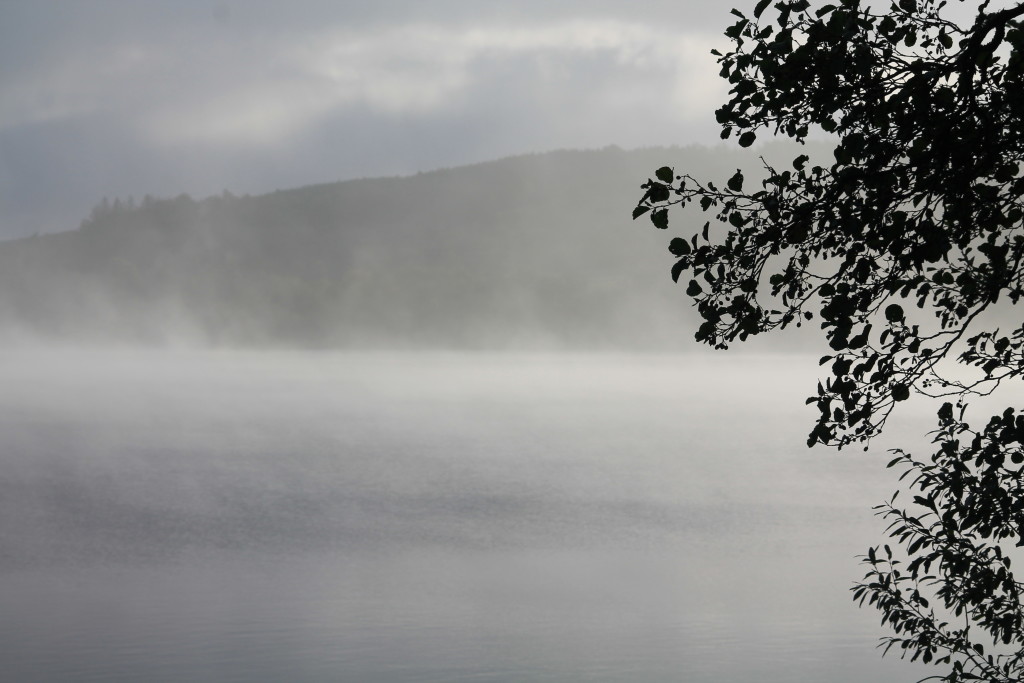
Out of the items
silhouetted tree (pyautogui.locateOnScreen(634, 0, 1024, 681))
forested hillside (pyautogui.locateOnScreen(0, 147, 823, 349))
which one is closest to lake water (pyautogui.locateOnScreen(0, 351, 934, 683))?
silhouetted tree (pyautogui.locateOnScreen(634, 0, 1024, 681))

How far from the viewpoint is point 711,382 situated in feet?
270

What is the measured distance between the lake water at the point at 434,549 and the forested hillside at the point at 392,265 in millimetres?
70871

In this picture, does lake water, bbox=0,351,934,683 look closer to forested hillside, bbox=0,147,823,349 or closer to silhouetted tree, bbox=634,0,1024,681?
silhouetted tree, bbox=634,0,1024,681

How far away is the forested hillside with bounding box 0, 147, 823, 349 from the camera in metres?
120

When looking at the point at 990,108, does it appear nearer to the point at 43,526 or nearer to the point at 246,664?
the point at 246,664

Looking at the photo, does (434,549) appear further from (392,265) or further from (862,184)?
(392,265)

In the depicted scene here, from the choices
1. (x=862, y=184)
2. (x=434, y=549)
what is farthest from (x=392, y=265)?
(x=862, y=184)

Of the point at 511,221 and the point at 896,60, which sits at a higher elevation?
the point at 511,221

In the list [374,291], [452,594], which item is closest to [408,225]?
[374,291]

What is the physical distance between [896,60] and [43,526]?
2217cm

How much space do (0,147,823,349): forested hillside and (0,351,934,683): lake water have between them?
70.9 metres

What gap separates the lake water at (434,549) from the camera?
13.1m

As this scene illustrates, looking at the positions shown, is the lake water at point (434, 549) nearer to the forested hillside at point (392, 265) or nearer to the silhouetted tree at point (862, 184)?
the silhouetted tree at point (862, 184)

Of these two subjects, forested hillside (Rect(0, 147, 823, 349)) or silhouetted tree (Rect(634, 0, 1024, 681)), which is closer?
silhouetted tree (Rect(634, 0, 1024, 681))
